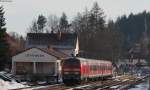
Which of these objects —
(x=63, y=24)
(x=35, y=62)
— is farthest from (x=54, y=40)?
(x=63, y=24)

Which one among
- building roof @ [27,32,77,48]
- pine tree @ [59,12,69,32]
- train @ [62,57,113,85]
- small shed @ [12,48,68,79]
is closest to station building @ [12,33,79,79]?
small shed @ [12,48,68,79]

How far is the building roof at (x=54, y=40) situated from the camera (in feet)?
314

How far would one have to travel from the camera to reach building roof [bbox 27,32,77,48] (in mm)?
95688

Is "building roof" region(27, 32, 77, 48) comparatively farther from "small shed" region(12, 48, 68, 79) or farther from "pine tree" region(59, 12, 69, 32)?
"pine tree" region(59, 12, 69, 32)

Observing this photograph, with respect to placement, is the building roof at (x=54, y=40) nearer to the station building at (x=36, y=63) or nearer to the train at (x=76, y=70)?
the station building at (x=36, y=63)

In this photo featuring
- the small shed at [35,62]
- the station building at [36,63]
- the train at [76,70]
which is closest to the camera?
the train at [76,70]

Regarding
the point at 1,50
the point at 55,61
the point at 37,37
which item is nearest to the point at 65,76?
the point at 1,50

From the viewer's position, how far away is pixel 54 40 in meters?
97.5

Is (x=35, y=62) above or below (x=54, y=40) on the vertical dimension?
below

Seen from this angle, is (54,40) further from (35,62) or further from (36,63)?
(35,62)

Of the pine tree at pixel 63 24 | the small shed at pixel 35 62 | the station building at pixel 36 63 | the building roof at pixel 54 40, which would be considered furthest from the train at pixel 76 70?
the pine tree at pixel 63 24

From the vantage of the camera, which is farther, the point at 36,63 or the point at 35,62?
the point at 36,63

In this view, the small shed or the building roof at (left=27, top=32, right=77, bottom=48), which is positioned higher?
the building roof at (left=27, top=32, right=77, bottom=48)

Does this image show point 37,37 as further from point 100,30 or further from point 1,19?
point 1,19
